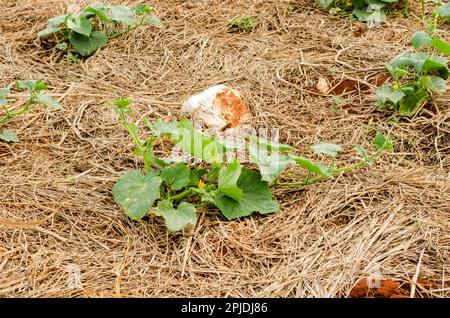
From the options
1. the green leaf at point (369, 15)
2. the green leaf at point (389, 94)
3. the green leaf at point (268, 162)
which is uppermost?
the green leaf at point (268, 162)

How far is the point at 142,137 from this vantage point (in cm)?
248

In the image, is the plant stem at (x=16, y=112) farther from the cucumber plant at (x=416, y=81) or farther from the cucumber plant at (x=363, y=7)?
the cucumber plant at (x=363, y=7)

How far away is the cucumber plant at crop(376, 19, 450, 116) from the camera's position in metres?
2.58

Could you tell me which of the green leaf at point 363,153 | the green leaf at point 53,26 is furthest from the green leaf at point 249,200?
the green leaf at point 53,26

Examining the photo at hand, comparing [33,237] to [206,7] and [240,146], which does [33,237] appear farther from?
[206,7]

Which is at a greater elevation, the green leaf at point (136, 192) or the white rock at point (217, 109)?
the green leaf at point (136, 192)

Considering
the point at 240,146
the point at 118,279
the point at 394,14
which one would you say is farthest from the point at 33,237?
the point at 394,14

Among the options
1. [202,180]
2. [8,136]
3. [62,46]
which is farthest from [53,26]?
[202,180]

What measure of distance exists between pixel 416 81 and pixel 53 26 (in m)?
1.81

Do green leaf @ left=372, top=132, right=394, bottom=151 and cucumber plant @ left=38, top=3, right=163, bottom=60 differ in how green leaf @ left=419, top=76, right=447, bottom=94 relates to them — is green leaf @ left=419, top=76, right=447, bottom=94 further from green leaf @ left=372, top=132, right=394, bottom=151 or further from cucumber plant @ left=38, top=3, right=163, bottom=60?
cucumber plant @ left=38, top=3, right=163, bottom=60

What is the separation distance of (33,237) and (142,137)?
0.69 meters

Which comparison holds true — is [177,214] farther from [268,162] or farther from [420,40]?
[420,40]

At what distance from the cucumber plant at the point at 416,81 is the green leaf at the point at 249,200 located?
790 mm

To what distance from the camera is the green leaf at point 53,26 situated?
3021 mm
